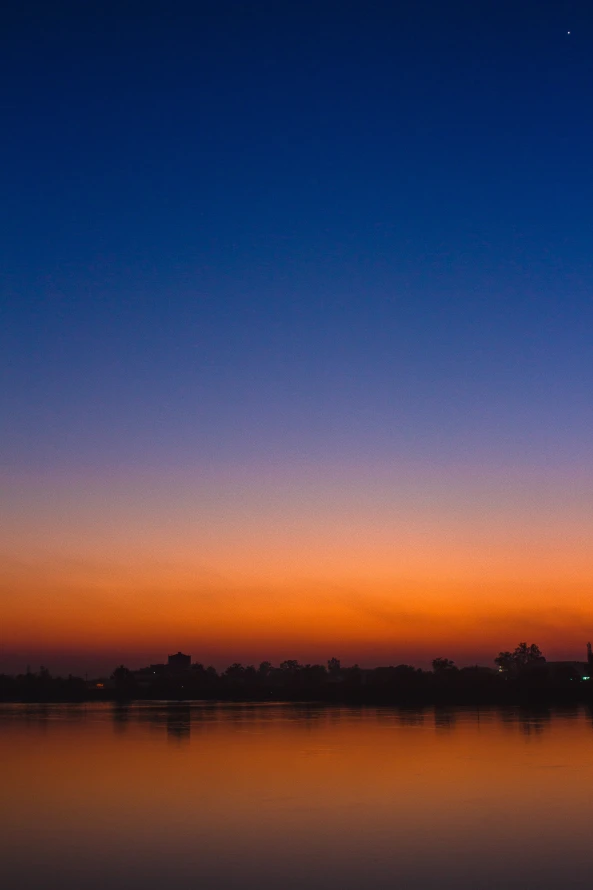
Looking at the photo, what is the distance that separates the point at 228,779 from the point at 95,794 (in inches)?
218

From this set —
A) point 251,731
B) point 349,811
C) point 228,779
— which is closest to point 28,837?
point 349,811

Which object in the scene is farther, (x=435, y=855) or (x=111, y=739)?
(x=111, y=739)

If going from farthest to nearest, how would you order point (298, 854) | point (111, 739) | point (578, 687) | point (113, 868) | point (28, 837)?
point (578, 687), point (111, 739), point (28, 837), point (298, 854), point (113, 868)

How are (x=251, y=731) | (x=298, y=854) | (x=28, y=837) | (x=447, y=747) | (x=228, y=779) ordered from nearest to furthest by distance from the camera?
(x=298, y=854)
(x=28, y=837)
(x=228, y=779)
(x=447, y=747)
(x=251, y=731)

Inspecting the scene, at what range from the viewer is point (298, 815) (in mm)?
27750

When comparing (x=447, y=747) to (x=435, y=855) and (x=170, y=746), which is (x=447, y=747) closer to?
(x=170, y=746)

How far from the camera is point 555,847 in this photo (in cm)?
2323

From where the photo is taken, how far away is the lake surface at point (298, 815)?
20578mm

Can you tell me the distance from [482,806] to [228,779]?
10795 millimetres

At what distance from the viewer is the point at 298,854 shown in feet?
74.0

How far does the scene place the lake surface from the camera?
20.6 metres

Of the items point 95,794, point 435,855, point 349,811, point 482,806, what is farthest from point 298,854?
point 95,794

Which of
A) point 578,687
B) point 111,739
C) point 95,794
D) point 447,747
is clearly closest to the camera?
point 95,794

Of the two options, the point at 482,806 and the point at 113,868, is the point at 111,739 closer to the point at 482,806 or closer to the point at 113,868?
the point at 482,806
